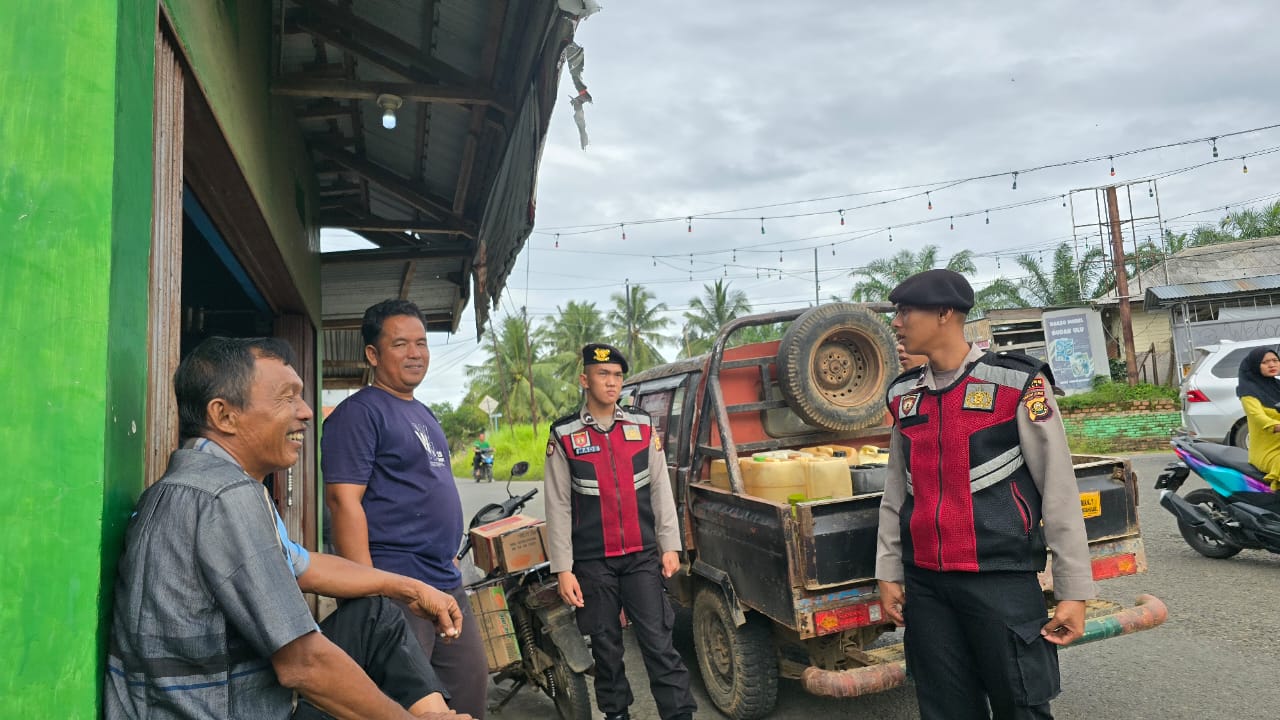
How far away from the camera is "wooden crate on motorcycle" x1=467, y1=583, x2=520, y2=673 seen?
4.07 m

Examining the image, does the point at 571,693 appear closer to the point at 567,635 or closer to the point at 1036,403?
the point at 567,635

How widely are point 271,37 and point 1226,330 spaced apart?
23626 mm

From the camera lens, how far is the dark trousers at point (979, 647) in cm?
237

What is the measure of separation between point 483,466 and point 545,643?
20.1m

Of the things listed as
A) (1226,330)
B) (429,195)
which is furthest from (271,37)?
(1226,330)

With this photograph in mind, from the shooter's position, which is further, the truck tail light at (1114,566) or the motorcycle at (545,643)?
the motorcycle at (545,643)

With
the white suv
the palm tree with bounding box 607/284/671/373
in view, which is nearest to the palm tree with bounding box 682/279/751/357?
the palm tree with bounding box 607/284/671/373

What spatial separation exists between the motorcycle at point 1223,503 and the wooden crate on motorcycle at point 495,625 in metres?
5.41

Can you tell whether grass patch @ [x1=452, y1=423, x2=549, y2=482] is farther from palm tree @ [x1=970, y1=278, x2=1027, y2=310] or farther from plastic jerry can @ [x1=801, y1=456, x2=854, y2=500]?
plastic jerry can @ [x1=801, y1=456, x2=854, y2=500]

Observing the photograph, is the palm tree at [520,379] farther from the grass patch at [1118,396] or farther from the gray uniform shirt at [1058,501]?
the gray uniform shirt at [1058,501]

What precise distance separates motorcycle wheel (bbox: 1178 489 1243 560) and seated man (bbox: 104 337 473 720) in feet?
22.7

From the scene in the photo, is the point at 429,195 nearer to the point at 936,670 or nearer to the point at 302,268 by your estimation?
the point at 302,268

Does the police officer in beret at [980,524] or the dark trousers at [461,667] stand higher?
the police officer in beret at [980,524]

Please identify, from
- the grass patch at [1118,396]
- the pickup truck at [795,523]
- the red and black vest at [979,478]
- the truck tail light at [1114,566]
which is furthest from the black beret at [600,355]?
the grass patch at [1118,396]
